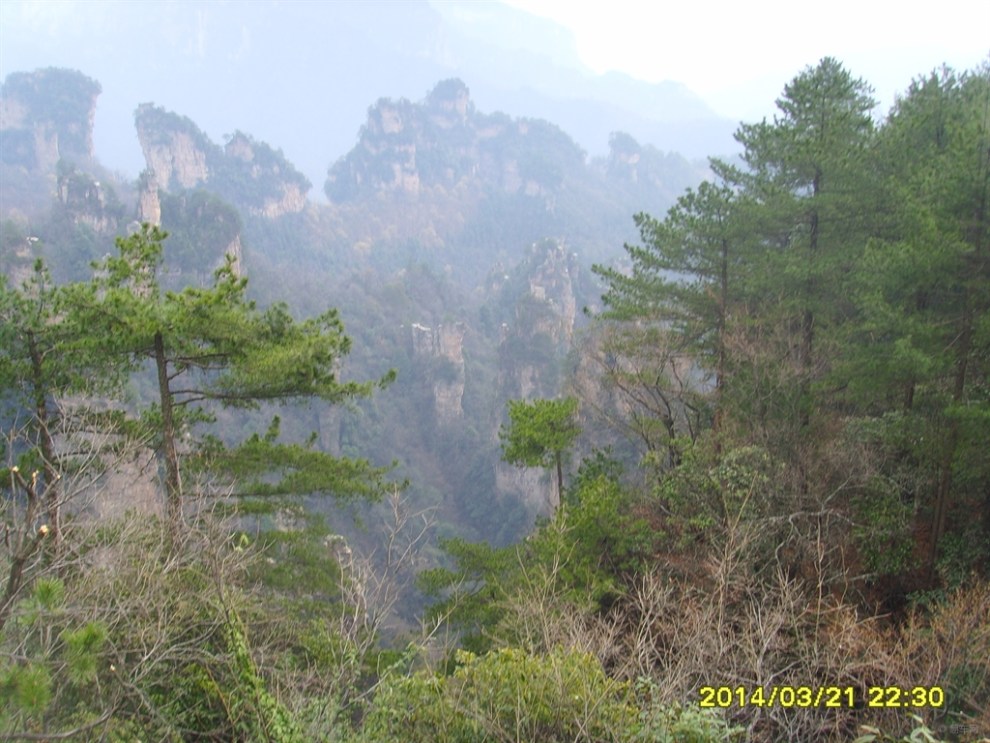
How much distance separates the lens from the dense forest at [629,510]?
494 centimetres

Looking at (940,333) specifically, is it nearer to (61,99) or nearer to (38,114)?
(61,99)

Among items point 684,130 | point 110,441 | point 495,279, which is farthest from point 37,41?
point 110,441

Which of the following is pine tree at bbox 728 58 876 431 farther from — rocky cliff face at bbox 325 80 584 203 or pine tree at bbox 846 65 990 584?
rocky cliff face at bbox 325 80 584 203

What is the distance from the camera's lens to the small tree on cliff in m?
10.8

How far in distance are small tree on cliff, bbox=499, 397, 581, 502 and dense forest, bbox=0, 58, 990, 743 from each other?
61 millimetres

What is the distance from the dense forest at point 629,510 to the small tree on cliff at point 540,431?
6cm

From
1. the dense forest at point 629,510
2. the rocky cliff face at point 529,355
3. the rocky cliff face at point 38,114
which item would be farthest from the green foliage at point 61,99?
the dense forest at point 629,510

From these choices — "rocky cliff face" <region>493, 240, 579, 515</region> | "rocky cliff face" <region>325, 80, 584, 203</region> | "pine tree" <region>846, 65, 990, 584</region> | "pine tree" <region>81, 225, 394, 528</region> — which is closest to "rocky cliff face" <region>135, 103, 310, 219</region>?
"rocky cliff face" <region>325, 80, 584, 203</region>

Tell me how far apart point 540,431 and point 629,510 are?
1.98 meters

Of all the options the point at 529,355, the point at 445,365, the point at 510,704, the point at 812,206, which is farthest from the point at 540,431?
the point at 445,365

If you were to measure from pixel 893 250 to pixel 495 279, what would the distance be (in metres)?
61.2

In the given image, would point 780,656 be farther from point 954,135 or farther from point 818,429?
point 954,135

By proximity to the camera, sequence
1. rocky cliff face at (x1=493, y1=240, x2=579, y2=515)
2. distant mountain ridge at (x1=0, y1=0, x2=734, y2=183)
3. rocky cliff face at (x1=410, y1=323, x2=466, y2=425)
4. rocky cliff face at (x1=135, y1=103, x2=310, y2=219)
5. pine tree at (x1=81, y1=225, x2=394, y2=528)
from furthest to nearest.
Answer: distant mountain ridge at (x1=0, y1=0, x2=734, y2=183) < rocky cliff face at (x1=135, y1=103, x2=310, y2=219) < rocky cliff face at (x1=410, y1=323, x2=466, y2=425) < rocky cliff face at (x1=493, y1=240, x2=579, y2=515) < pine tree at (x1=81, y1=225, x2=394, y2=528)

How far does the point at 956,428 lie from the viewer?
7.32 metres
